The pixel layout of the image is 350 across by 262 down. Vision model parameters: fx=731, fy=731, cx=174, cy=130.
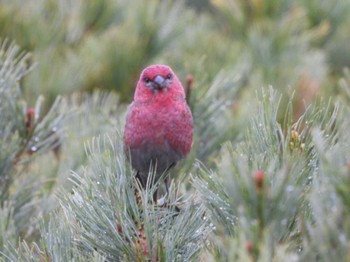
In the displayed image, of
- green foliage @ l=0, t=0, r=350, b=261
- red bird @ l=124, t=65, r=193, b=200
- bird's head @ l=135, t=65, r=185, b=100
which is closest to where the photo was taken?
green foliage @ l=0, t=0, r=350, b=261

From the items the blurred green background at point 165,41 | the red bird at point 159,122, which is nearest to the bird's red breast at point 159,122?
the red bird at point 159,122

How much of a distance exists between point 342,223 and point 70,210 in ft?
1.97

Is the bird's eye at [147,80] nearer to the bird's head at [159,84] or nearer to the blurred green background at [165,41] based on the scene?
the bird's head at [159,84]

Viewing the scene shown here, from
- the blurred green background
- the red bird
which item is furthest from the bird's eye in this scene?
the blurred green background

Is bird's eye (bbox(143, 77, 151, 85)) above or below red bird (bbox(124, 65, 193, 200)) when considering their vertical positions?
above

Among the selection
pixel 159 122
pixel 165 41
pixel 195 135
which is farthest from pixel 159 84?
pixel 165 41

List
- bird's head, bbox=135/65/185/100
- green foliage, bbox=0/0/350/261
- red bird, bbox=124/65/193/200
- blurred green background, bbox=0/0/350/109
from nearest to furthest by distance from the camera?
green foliage, bbox=0/0/350/261 → red bird, bbox=124/65/193/200 → bird's head, bbox=135/65/185/100 → blurred green background, bbox=0/0/350/109

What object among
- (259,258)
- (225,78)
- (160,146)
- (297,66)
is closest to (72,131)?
(160,146)

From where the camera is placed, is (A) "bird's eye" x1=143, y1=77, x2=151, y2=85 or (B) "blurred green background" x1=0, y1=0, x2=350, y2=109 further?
(B) "blurred green background" x1=0, y1=0, x2=350, y2=109

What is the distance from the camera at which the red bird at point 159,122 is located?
2.26 meters

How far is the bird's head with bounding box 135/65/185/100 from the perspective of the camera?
7.99 ft

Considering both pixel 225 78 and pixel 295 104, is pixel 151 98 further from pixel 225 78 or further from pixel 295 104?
pixel 295 104

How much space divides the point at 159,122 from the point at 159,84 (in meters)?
0.15

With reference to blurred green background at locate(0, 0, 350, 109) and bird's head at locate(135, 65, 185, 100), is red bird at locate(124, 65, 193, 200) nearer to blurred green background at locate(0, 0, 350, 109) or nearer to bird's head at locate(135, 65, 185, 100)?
bird's head at locate(135, 65, 185, 100)
